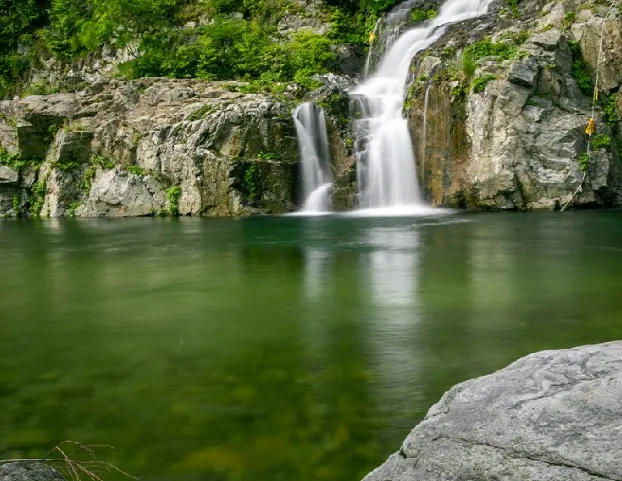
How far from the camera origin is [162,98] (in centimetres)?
2197

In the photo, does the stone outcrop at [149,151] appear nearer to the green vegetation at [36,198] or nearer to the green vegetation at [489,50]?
the green vegetation at [36,198]

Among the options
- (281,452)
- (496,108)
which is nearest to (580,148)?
(496,108)

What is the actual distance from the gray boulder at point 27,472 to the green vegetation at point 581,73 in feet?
59.2

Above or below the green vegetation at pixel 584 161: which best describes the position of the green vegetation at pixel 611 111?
above

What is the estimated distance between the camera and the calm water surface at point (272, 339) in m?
3.63

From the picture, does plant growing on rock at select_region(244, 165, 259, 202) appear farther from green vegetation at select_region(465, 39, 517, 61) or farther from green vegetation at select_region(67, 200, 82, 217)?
green vegetation at select_region(465, 39, 517, 61)

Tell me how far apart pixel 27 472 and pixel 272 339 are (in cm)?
336

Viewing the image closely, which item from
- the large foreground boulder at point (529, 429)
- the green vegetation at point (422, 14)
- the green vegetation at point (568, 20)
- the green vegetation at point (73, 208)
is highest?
the green vegetation at point (422, 14)

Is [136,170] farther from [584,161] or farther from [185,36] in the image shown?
[584,161]

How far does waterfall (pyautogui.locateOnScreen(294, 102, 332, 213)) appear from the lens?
19.7 m

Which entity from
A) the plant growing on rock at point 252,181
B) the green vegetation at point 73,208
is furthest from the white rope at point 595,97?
the green vegetation at point 73,208

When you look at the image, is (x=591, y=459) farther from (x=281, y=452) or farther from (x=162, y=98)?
(x=162, y=98)

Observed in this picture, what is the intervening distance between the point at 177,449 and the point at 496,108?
15.4 m

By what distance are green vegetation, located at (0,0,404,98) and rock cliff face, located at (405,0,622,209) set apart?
Answer: 16.7 feet
